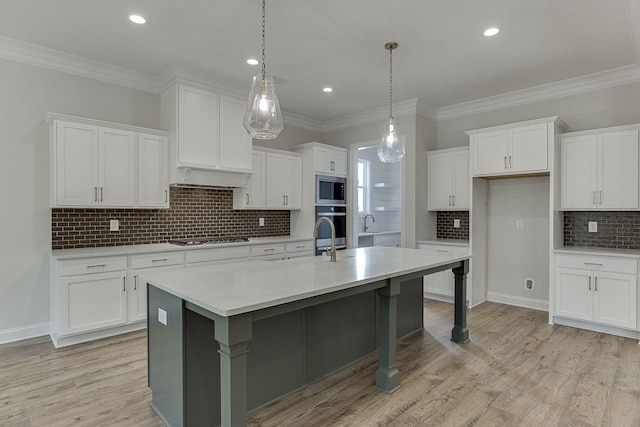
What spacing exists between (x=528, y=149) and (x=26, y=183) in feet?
17.7

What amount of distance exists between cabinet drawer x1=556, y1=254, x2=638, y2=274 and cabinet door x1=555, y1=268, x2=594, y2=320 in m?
0.07

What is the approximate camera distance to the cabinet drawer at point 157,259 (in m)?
3.65

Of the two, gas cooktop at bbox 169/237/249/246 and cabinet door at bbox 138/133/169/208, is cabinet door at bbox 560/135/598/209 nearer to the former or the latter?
gas cooktop at bbox 169/237/249/246

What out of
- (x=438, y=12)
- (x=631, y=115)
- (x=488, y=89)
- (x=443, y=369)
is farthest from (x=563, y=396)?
(x=488, y=89)

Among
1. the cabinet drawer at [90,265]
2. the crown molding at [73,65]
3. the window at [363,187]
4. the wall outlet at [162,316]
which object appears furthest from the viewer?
the window at [363,187]

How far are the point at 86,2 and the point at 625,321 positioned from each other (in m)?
5.62

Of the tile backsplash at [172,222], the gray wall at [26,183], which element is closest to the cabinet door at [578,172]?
the tile backsplash at [172,222]

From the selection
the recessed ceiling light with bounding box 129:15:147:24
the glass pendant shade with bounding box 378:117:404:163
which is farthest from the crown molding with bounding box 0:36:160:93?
the glass pendant shade with bounding box 378:117:404:163

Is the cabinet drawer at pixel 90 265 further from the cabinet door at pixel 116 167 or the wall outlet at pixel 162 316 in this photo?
the wall outlet at pixel 162 316

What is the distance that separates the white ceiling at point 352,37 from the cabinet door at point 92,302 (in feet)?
7.32

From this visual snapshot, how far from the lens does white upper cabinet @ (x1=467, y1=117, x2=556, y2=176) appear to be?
409 cm

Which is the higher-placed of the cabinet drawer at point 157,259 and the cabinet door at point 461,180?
the cabinet door at point 461,180

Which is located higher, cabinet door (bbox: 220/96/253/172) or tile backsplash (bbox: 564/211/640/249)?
cabinet door (bbox: 220/96/253/172)

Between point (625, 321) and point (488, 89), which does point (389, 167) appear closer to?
point (488, 89)
